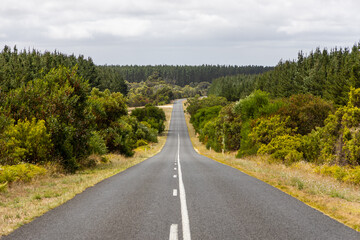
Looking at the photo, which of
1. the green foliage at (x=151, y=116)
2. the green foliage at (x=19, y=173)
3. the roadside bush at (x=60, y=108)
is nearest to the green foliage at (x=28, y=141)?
the roadside bush at (x=60, y=108)

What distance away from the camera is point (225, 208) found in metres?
8.51

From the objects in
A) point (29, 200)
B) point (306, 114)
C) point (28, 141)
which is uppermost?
point (306, 114)

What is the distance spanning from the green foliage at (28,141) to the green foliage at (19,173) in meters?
1.60

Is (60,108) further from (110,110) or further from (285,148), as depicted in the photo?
(285,148)

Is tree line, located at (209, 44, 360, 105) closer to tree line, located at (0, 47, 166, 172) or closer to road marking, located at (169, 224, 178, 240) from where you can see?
tree line, located at (0, 47, 166, 172)

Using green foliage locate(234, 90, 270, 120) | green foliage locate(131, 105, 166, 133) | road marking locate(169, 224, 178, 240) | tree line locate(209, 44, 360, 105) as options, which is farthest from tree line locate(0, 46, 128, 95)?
road marking locate(169, 224, 178, 240)

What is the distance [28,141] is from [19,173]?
3.94m

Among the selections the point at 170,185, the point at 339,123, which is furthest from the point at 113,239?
the point at 339,123

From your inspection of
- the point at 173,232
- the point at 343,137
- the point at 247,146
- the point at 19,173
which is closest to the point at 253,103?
the point at 247,146

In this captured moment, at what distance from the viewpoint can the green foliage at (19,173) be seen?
1214 centimetres

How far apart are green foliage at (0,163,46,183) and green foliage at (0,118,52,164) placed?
160cm

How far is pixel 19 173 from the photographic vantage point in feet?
42.8

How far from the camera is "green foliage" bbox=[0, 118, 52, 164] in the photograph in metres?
15.7

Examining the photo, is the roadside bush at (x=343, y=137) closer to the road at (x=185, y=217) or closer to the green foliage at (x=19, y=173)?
the road at (x=185, y=217)
